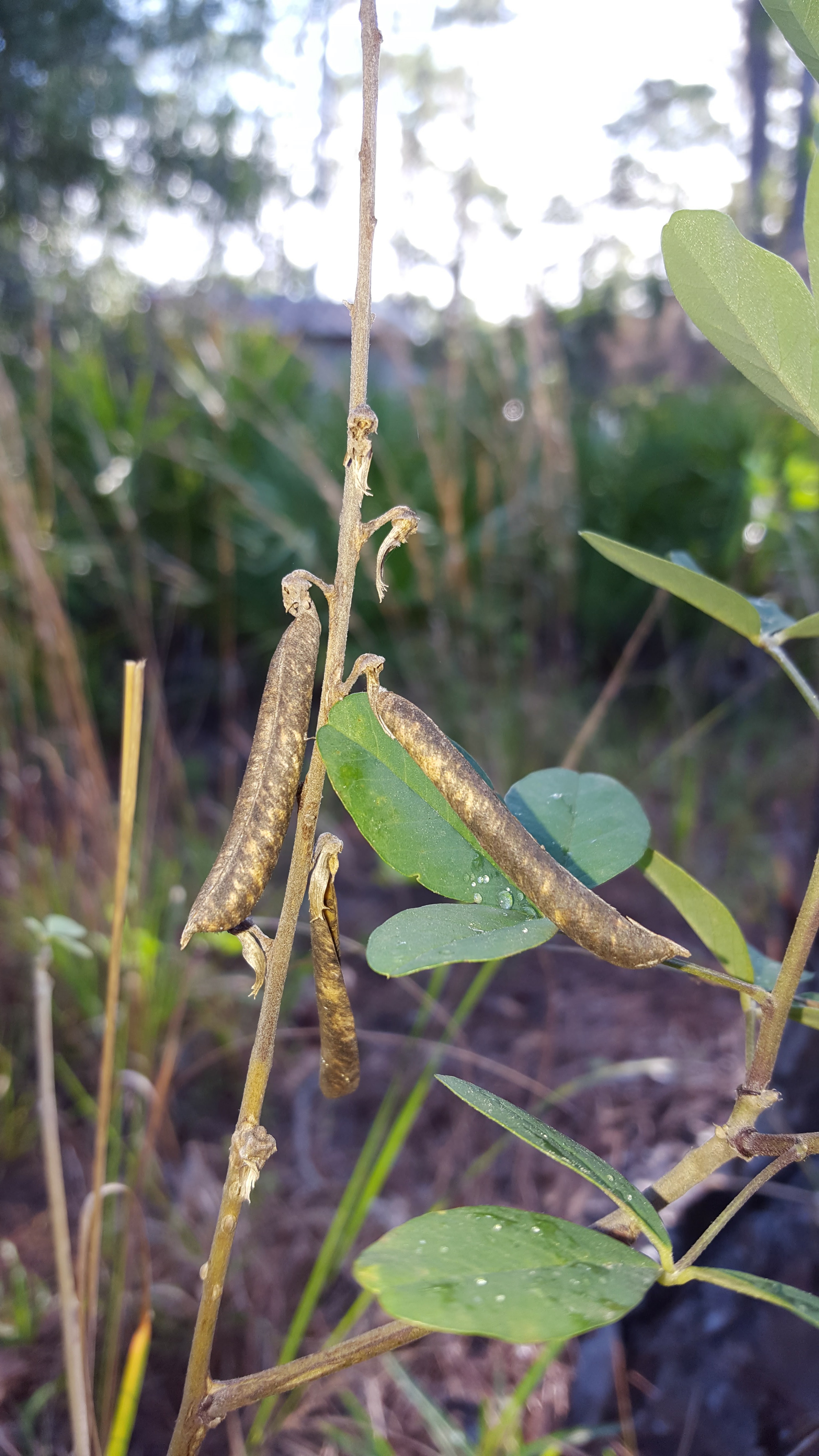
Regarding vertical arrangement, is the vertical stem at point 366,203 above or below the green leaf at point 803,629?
above

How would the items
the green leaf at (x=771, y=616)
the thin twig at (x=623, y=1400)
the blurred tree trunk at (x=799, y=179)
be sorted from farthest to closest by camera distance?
the blurred tree trunk at (x=799, y=179) → the thin twig at (x=623, y=1400) → the green leaf at (x=771, y=616)

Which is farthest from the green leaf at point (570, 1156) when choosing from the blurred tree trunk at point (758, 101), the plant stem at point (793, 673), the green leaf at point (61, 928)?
the blurred tree trunk at point (758, 101)

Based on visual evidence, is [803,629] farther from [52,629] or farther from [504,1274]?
[52,629]

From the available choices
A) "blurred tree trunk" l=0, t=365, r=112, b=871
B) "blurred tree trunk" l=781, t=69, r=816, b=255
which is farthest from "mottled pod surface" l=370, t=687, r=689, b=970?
"blurred tree trunk" l=781, t=69, r=816, b=255

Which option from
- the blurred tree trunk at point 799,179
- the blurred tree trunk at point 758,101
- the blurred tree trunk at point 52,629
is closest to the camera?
the blurred tree trunk at point 52,629

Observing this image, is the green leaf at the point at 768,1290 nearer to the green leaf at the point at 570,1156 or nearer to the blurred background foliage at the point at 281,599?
the green leaf at the point at 570,1156

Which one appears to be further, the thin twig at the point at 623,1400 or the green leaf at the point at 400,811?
the thin twig at the point at 623,1400
